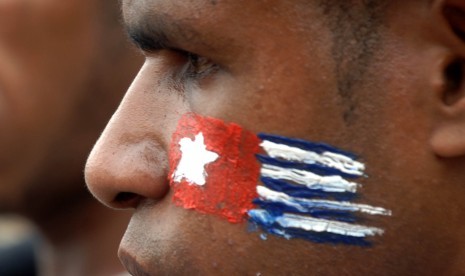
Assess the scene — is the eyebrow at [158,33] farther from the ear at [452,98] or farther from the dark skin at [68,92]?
the dark skin at [68,92]

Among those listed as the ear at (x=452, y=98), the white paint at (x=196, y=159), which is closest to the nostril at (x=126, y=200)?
the white paint at (x=196, y=159)

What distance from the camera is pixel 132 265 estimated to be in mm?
1604

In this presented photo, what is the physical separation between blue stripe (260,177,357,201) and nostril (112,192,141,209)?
233 mm

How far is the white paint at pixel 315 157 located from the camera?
1491 mm

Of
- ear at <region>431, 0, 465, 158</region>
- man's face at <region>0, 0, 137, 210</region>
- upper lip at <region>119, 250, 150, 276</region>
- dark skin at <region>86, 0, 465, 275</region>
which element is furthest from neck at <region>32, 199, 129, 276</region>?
ear at <region>431, 0, 465, 158</region>

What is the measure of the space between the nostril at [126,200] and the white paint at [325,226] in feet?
0.83

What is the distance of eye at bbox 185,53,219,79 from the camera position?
154cm

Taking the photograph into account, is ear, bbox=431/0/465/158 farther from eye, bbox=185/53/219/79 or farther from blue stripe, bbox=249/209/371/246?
eye, bbox=185/53/219/79

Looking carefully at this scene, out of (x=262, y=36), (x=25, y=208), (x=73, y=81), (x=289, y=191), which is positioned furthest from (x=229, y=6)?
(x=25, y=208)

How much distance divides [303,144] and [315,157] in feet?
0.10

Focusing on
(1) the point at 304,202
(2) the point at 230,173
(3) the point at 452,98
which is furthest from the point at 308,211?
(3) the point at 452,98

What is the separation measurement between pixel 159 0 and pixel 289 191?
1.20ft

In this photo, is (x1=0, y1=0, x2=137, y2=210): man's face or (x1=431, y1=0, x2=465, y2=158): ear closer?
(x1=431, y1=0, x2=465, y2=158): ear

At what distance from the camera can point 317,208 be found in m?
1.50
